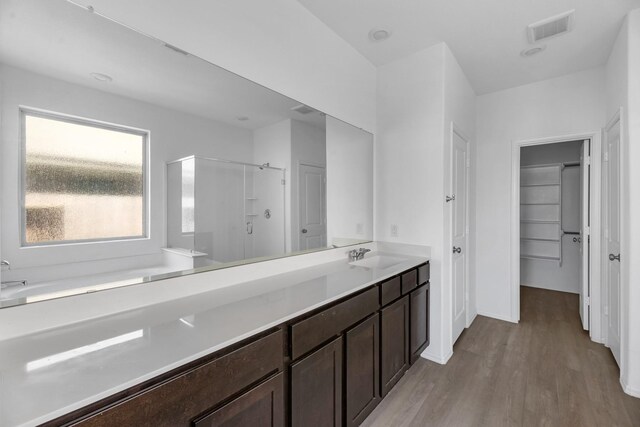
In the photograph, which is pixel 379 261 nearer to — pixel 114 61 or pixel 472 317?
pixel 472 317

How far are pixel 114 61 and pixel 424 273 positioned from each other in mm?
2408

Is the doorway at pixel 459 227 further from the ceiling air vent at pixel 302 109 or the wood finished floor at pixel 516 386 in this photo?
the ceiling air vent at pixel 302 109

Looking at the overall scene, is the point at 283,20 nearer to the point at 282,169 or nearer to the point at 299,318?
the point at 282,169

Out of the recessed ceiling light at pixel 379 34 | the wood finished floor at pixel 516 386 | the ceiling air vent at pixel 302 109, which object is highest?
the recessed ceiling light at pixel 379 34

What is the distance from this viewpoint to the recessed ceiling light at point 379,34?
2361 mm

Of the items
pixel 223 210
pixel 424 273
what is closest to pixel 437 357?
pixel 424 273

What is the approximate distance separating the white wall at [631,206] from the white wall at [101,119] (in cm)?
266

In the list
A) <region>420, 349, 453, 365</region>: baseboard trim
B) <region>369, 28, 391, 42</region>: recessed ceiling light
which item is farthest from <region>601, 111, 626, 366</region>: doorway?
<region>369, 28, 391, 42</region>: recessed ceiling light

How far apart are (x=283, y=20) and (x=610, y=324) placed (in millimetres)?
3697

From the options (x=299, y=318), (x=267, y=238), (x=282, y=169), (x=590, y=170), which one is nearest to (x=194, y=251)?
(x=267, y=238)

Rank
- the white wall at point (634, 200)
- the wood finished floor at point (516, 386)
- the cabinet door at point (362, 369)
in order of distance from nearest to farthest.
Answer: the cabinet door at point (362, 369)
the wood finished floor at point (516, 386)
the white wall at point (634, 200)

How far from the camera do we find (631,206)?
6.75 feet

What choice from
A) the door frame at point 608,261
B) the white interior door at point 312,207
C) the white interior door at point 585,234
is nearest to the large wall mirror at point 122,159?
the white interior door at point 312,207

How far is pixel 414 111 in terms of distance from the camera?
→ 8.79 feet
